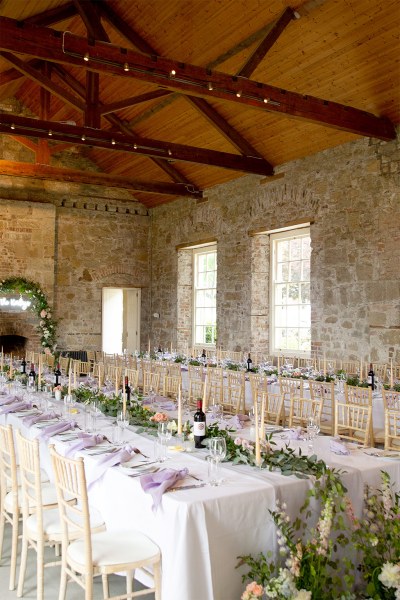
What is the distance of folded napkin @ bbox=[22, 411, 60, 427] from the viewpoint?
14.3ft

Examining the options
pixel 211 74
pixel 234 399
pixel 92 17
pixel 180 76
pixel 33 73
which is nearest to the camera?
pixel 234 399

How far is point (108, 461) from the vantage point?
317cm

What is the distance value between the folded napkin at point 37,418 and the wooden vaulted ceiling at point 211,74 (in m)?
4.04

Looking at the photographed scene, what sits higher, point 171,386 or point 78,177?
point 78,177

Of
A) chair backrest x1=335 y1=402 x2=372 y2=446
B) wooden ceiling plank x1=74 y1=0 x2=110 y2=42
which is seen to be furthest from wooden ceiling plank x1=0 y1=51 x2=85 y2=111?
chair backrest x1=335 y1=402 x2=372 y2=446

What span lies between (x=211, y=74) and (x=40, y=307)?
8.33 meters

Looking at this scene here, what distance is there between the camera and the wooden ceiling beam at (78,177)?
11719mm

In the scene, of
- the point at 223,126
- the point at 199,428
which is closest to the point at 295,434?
the point at 199,428

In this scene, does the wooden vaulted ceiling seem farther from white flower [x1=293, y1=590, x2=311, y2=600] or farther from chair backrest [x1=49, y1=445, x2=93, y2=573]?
white flower [x1=293, y1=590, x2=311, y2=600]

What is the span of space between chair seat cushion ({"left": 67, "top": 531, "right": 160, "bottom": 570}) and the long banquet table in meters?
0.05

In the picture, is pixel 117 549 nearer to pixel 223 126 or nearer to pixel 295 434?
pixel 295 434

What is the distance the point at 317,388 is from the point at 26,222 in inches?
389

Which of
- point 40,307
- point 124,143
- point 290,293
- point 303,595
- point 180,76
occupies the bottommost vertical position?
point 303,595

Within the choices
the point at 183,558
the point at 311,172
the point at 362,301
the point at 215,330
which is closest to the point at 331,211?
the point at 311,172
